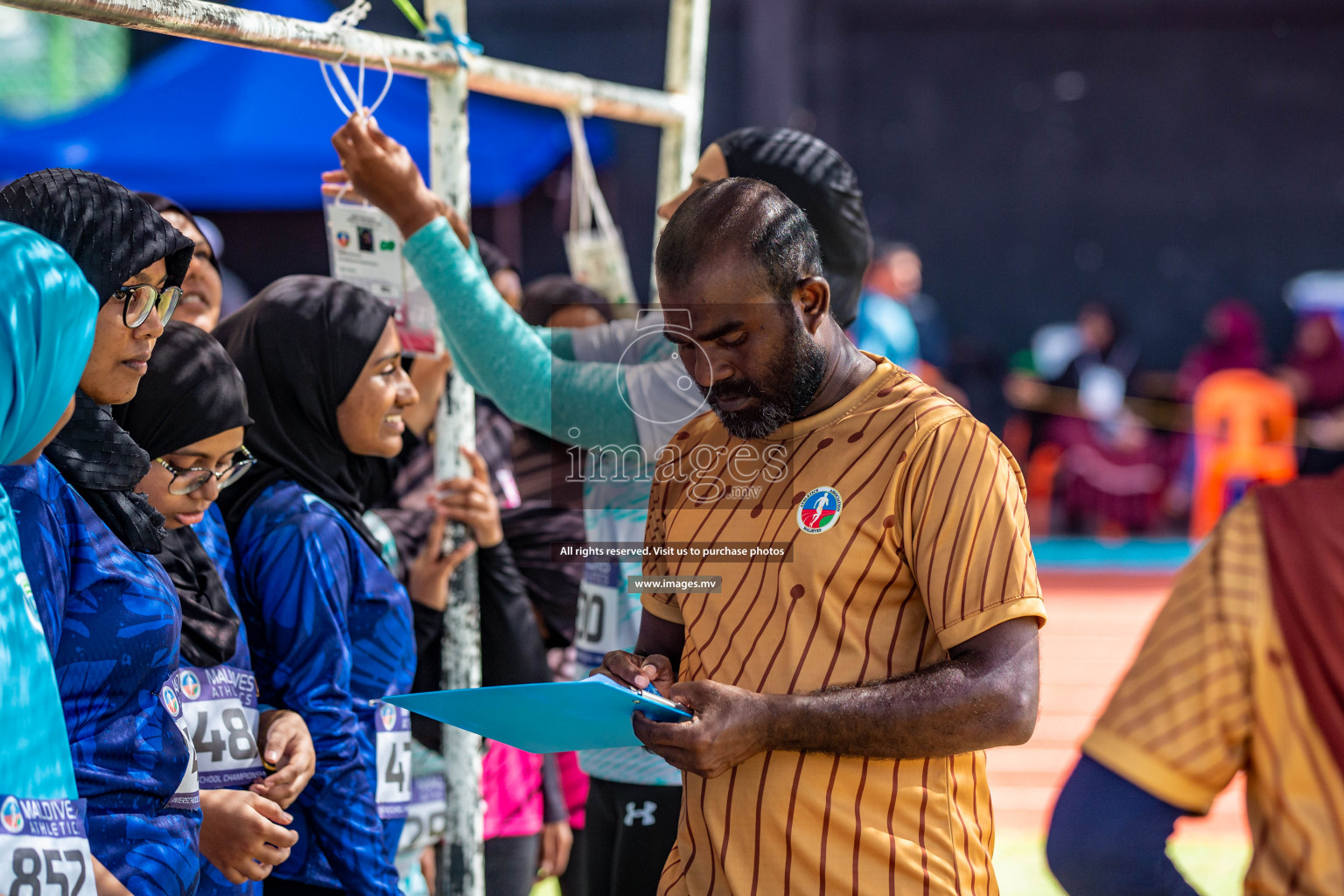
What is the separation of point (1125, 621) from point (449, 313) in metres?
6.52

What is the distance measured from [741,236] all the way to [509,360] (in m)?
0.63

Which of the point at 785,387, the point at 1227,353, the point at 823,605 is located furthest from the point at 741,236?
the point at 1227,353

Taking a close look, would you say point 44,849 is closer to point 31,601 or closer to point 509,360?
point 31,601

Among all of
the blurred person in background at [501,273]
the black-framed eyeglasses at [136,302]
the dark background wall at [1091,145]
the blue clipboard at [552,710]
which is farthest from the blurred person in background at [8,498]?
the dark background wall at [1091,145]

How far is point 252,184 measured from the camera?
Result: 774 centimetres

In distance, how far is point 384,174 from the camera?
207cm

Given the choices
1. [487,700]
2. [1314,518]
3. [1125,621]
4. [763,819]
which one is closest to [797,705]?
[763,819]

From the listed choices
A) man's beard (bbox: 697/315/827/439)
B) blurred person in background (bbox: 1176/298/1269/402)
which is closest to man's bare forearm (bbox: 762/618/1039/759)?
man's beard (bbox: 697/315/827/439)

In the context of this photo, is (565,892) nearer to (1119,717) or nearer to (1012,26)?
(1119,717)

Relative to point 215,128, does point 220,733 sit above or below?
below

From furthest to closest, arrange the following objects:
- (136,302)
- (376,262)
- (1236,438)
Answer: (1236,438)
(376,262)
(136,302)

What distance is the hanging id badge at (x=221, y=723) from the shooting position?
5.89 feet

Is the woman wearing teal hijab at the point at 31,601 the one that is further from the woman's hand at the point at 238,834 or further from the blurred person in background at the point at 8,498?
the woman's hand at the point at 238,834

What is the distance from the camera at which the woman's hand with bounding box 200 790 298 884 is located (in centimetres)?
179
